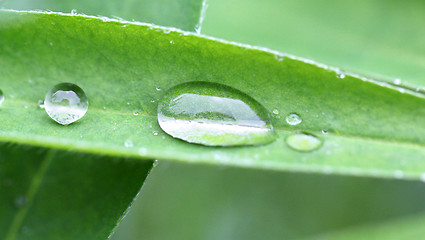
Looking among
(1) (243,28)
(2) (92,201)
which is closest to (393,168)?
(2) (92,201)

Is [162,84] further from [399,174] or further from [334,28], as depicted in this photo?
[334,28]

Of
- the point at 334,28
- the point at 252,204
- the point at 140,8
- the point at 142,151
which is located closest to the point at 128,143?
the point at 142,151

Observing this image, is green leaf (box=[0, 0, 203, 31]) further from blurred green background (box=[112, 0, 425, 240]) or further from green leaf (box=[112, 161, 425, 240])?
green leaf (box=[112, 161, 425, 240])

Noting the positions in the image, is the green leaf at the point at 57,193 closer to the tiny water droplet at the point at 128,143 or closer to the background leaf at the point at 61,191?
the background leaf at the point at 61,191

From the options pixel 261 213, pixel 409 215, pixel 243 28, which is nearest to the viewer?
pixel 243 28

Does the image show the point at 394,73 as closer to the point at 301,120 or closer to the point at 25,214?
the point at 301,120

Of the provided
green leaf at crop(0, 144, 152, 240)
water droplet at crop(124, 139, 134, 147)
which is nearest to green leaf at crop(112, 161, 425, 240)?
green leaf at crop(0, 144, 152, 240)

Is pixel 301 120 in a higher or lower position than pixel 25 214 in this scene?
higher
